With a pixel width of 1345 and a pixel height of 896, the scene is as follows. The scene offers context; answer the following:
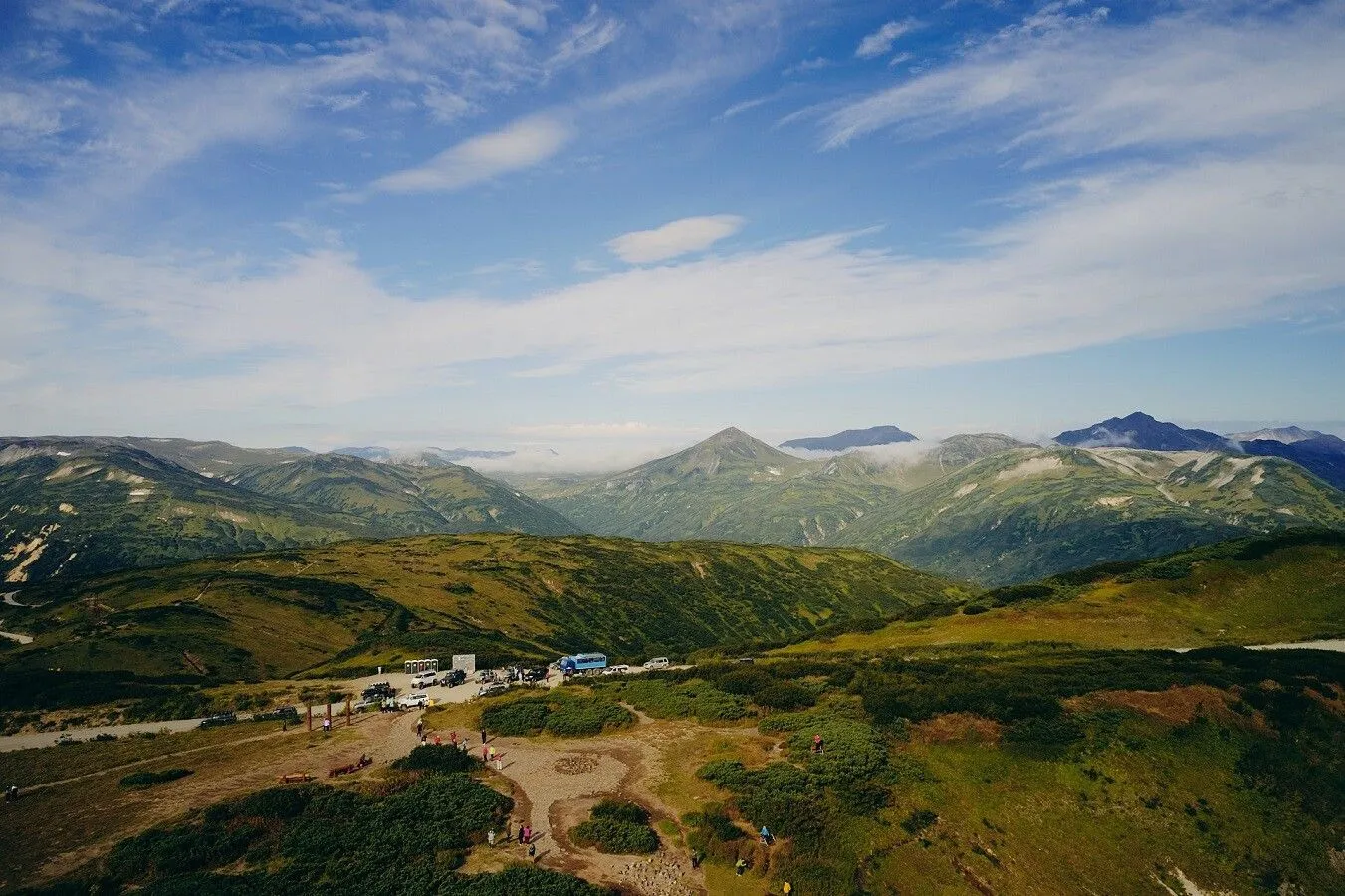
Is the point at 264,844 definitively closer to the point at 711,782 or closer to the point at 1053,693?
the point at 711,782

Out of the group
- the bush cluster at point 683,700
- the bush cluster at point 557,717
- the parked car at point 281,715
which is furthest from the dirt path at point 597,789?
the parked car at point 281,715

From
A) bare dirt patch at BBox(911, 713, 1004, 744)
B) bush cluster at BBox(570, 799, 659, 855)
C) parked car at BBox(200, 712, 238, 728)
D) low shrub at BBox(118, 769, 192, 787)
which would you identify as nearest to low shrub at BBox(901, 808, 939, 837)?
bare dirt patch at BBox(911, 713, 1004, 744)

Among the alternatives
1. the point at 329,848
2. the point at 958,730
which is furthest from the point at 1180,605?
the point at 329,848

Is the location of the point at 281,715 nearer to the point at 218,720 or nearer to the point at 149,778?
the point at 218,720

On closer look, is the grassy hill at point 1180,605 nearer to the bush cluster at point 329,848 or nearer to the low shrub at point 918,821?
the low shrub at point 918,821

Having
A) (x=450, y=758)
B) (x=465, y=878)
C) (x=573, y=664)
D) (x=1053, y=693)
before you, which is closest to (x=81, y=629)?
(x=573, y=664)

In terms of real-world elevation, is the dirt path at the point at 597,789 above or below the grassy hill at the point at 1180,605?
below
